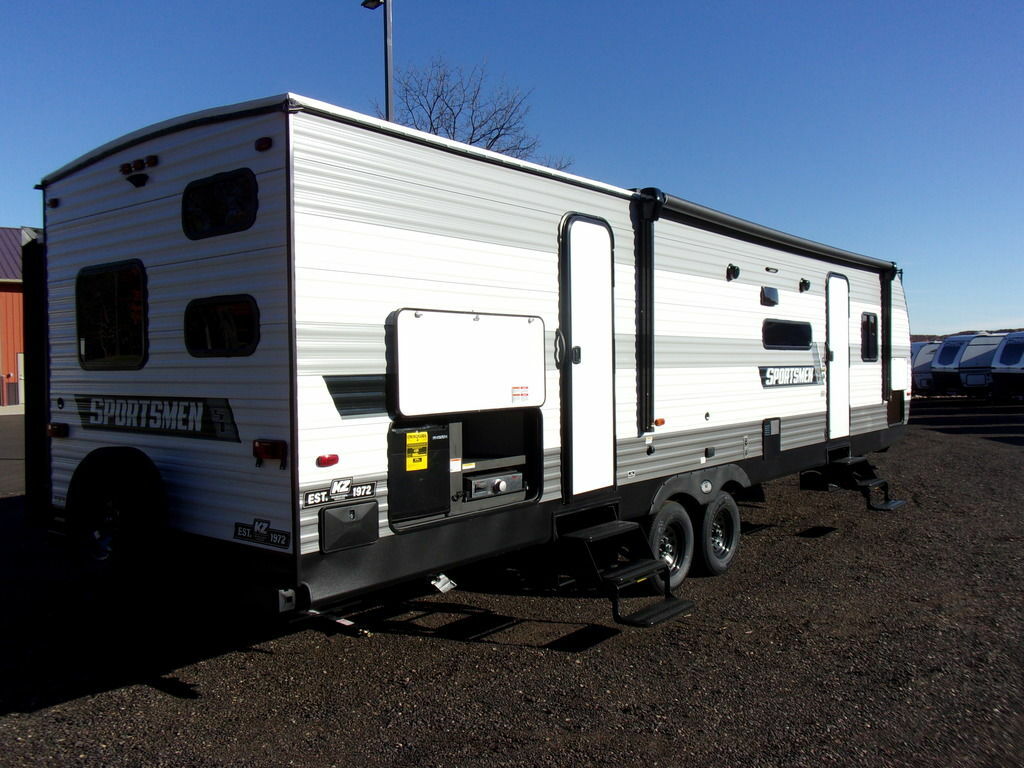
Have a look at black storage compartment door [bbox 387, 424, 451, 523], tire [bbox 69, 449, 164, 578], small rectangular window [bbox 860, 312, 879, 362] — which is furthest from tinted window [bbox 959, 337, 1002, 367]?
tire [bbox 69, 449, 164, 578]

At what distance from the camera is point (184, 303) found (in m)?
4.41

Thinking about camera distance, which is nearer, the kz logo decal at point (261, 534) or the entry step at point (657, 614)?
the kz logo decal at point (261, 534)

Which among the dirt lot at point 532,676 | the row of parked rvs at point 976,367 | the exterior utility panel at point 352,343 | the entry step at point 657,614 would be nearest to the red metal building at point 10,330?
the dirt lot at point 532,676

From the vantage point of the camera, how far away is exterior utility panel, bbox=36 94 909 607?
3.90 metres

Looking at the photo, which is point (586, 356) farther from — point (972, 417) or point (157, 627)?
point (972, 417)

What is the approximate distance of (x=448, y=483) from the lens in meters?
4.55

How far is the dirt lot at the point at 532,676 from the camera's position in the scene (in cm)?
378

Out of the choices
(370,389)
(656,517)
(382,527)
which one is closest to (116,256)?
(370,389)

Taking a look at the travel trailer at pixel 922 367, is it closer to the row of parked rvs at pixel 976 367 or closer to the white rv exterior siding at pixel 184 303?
the row of parked rvs at pixel 976 367

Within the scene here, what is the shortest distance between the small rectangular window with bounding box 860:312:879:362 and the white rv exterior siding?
7496 mm

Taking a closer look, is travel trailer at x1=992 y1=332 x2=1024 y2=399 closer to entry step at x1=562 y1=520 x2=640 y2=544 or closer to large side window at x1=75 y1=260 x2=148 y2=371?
entry step at x1=562 y1=520 x2=640 y2=544

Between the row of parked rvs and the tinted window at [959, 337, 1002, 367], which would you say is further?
the tinted window at [959, 337, 1002, 367]

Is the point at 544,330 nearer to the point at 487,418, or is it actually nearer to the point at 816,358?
the point at 487,418

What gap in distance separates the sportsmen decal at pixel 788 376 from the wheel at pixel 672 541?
179cm
